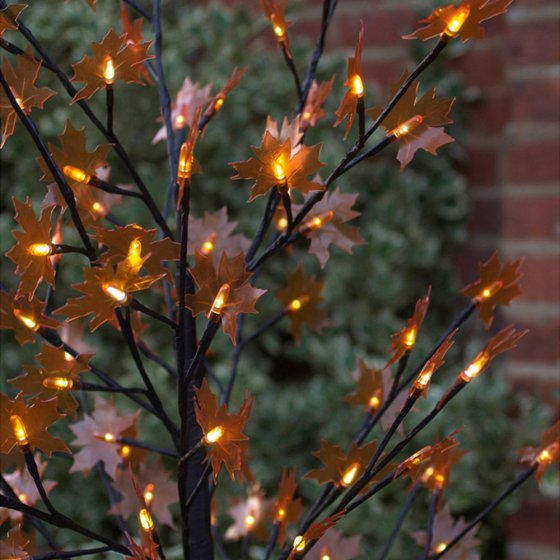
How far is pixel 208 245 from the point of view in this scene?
0.60m

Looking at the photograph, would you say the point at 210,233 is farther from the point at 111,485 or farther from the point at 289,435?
the point at 289,435

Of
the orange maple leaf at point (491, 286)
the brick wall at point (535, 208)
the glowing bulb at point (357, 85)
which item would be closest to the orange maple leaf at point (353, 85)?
the glowing bulb at point (357, 85)

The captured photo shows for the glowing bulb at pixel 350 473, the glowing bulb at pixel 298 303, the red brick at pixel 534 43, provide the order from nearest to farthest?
1. the glowing bulb at pixel 350 473
2. the glowing bulb at pixel 298 303
3. the red brick at pixel 534 43

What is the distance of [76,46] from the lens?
1.30 metres

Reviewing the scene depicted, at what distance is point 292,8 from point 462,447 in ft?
2.69

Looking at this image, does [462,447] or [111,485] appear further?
[462,447]

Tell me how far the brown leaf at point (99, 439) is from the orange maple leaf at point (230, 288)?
19 centimetres

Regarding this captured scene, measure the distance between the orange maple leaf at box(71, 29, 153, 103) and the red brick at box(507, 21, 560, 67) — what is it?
2.55 ft

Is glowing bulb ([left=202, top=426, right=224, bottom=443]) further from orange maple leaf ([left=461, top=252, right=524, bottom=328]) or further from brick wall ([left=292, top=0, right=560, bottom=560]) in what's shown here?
brick wall ([left=292, top=0, right=560, bottom=560])

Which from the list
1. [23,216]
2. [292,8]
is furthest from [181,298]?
[292,8]

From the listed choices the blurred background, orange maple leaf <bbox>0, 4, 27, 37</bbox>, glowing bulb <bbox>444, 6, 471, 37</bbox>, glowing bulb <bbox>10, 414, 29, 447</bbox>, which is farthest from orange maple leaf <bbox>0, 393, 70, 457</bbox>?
the blurred background

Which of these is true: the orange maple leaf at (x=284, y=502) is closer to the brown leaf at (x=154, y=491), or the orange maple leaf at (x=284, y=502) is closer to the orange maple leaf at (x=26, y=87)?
the brown leaf at (x=154, y=491)

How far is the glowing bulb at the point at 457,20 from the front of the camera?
1.51ft

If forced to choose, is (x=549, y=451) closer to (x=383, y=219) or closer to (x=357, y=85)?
(x=357, y=85)
